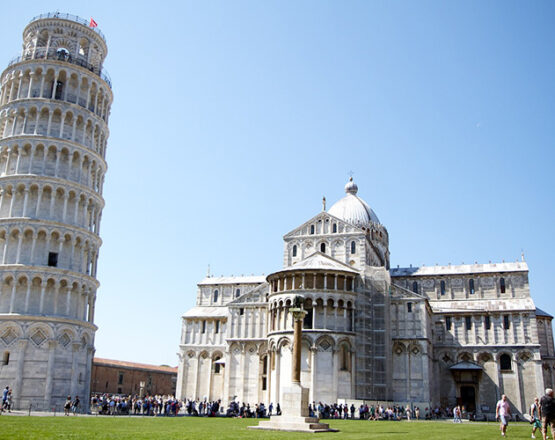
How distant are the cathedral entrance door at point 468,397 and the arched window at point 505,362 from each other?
3691 mm

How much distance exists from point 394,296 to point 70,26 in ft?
120

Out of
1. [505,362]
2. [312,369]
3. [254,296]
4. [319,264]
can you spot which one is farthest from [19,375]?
[505,362]

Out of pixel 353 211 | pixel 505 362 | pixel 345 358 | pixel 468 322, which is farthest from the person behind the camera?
pixel 353 211

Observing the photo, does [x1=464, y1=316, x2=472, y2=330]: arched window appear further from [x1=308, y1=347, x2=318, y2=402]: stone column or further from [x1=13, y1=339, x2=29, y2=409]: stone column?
[x1=13, y1=339, x2=29, y2=409]: stone column

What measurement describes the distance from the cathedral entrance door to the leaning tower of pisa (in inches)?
1424

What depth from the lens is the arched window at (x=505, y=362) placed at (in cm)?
5522

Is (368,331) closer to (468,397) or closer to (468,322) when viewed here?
(468,322)

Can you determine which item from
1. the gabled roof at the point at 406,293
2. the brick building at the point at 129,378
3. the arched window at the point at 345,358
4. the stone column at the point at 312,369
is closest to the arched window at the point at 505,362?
the gabled roof at the point at 406,293

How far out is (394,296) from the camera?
167ft

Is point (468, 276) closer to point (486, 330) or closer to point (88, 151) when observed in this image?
point (486, 330)

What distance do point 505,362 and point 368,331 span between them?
16559mm

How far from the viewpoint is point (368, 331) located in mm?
49219

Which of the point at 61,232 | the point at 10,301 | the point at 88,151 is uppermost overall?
the point at 88,151

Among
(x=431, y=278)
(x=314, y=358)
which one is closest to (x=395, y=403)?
(x=314, y=358)
